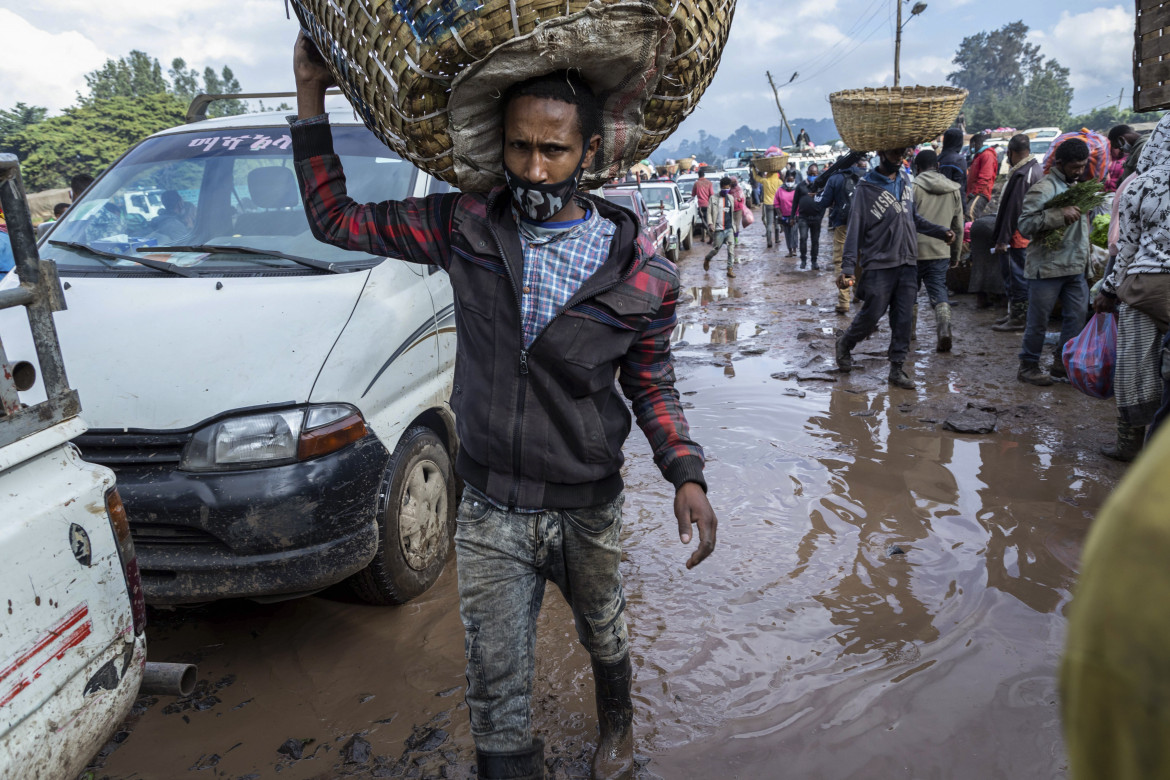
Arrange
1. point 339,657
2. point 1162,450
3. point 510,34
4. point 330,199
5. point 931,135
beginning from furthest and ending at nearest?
point 931,135
point 339,657
point 330,199
point 510,34
point 1162,450

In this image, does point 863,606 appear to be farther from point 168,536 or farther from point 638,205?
point 638,205

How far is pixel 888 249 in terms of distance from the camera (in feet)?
21.2

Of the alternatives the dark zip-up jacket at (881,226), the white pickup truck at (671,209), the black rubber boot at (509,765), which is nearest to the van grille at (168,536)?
the black rubber boot at (509,765)

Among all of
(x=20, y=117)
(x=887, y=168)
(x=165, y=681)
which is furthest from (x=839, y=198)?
(x=20, y=117)

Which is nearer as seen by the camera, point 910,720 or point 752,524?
point 910,720

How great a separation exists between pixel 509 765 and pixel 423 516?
1484 millimetres

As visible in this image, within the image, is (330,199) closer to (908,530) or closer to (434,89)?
(434,89)

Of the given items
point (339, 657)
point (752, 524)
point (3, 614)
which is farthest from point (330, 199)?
point (752, 524)

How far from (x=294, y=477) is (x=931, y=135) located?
5495mm

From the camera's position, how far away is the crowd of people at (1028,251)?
411 centimetres

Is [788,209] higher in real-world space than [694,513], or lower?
higher

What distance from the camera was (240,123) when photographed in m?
4.03

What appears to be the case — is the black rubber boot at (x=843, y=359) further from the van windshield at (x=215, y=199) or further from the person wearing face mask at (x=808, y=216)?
the person wearing face mask at (x=808, y=216)

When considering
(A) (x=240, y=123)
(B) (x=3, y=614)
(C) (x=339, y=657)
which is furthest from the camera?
(A) (x=240, y=123)
